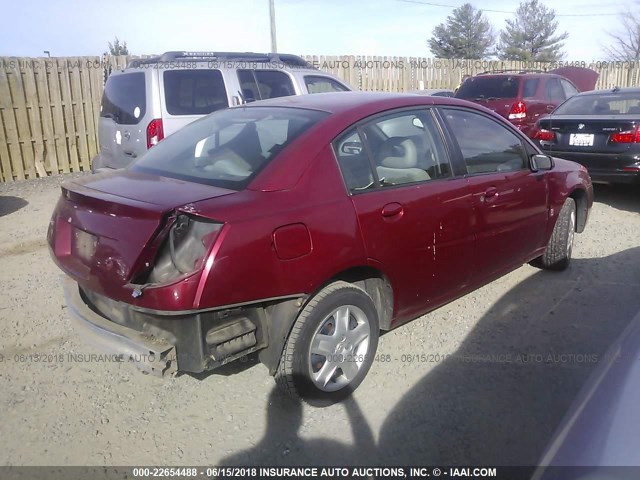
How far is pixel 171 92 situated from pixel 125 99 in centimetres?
63

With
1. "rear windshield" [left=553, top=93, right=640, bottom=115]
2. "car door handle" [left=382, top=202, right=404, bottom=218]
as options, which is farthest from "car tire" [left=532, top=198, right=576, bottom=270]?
"rear windshield" [left=553, top=93, right=640, bottom=115]

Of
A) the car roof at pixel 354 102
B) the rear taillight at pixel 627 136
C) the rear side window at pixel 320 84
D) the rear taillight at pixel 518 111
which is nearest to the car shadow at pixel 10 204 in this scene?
the rear side window at pixel 320 84

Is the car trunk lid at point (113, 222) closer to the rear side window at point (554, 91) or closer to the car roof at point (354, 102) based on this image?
the car roof at point (354, 102)

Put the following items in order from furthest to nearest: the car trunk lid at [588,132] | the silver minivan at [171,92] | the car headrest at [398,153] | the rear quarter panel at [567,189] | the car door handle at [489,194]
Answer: the car trunk lid at [588,132], the silver minivan at [171,92], the rear quarter panel at [567,189], the car door handle at [489,194], the car headrest at [398,153]

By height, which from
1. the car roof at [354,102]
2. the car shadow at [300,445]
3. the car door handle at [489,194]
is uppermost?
the car roof at [354,102]

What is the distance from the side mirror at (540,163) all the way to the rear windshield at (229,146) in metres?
2.03

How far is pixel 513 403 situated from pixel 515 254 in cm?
149

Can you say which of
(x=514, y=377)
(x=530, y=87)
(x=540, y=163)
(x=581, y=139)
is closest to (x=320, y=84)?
(x=581, y=139)

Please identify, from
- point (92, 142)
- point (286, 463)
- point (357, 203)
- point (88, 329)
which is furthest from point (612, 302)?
point (92, 142)

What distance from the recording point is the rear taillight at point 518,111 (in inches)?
405

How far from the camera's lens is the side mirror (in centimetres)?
448

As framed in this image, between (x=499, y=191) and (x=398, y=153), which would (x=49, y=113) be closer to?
(x=398, y=153)

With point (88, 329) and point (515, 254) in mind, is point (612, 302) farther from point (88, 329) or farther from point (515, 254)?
point (88, 329)

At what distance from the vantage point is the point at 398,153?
11.7 feet
